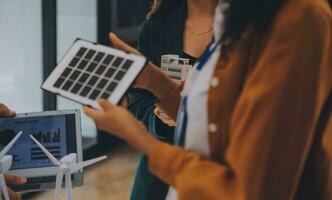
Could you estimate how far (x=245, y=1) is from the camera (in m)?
0.86

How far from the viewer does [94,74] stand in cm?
104

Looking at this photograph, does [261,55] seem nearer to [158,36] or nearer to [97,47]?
[97,47]

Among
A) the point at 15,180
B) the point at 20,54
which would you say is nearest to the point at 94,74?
the point at 15,180

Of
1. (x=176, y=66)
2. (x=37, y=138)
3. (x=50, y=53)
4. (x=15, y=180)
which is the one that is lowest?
(x=50, y=53)

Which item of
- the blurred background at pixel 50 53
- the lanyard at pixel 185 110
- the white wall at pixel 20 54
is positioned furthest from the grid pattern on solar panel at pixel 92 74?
the white wall at pixel 20 54

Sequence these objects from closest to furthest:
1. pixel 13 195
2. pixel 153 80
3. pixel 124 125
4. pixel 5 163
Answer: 1. pixel 124 125
2. pixel 153 80
3. pixel 5 163
4. pixel 13 195

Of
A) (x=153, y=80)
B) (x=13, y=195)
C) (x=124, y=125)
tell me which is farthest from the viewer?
(x=13, y=195)

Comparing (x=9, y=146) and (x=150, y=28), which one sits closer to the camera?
(x=9, y=146)

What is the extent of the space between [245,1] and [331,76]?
0.62ft

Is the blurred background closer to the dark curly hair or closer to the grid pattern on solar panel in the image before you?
the grid pattern on solar panel

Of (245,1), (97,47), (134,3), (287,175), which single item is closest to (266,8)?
(245,1)

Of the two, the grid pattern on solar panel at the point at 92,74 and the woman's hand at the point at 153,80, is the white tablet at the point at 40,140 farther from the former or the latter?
the grid pattern on solar panel at the point at 92,74

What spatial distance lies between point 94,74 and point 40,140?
23.0 inches

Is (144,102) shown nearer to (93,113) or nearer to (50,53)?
(93,113)
